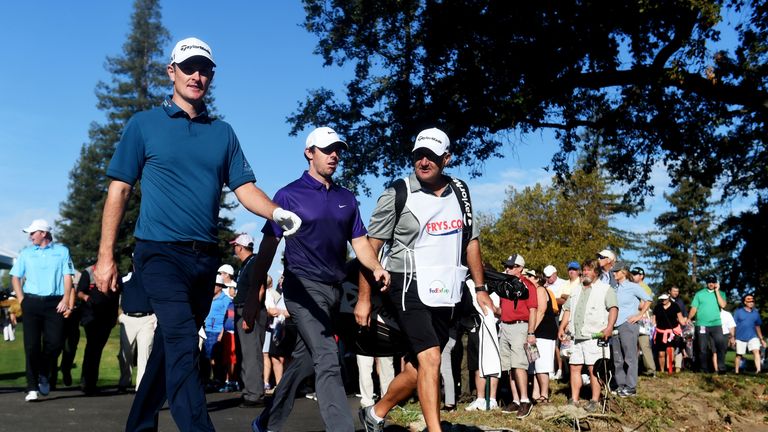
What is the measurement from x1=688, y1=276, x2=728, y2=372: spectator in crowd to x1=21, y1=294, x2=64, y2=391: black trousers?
13.9 meters

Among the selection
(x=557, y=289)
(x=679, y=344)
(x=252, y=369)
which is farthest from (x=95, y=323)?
(x=679, y=344)

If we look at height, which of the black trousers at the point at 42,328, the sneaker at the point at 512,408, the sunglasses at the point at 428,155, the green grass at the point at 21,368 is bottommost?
the sneaker at the point at 512,408

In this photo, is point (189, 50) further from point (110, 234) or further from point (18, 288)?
point (18, 288)

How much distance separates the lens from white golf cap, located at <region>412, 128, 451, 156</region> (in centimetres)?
624

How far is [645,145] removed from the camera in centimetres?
1786

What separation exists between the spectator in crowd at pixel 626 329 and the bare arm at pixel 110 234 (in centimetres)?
911

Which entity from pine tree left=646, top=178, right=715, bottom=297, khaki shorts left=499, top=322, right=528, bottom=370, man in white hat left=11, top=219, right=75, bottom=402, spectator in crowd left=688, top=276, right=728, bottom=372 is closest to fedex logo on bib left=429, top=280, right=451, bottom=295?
khaki shorts left=499, top=322, right=528, bottom=370

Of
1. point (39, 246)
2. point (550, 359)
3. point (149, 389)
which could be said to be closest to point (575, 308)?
point (550, 359)

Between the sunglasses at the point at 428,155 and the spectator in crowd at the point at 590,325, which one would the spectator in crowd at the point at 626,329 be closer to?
the spectator in crowd at the point at 590,325

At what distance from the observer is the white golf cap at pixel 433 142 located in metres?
6.24

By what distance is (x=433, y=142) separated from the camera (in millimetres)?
6266

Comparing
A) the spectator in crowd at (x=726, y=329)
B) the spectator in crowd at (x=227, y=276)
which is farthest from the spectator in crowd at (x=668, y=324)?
the spectator in crowd at (x=227, y=276)

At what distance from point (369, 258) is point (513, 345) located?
5.72 meters

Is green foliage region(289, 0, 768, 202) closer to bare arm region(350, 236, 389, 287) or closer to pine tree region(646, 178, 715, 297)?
bare arm region(350, 236, 389, 287)
